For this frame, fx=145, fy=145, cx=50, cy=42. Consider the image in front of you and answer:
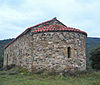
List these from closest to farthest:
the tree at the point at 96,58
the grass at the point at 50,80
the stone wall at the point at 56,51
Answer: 1. the grass at the point at 50,80
2. the stone wall at the point at 56,51
3. the tree at the point at 96,58

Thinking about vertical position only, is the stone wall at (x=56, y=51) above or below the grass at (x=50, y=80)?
above

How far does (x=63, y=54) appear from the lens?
940 centimetres

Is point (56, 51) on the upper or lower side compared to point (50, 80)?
upper

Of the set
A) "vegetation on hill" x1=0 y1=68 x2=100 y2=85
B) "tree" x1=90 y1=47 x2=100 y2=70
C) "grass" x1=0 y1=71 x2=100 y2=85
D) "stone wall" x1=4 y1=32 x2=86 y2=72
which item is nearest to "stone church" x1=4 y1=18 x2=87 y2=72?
"stone wall" x1=4 y1=32 x2=86 y2=72

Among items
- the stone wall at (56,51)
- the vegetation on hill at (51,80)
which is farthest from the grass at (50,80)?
the stone wall at (56,51)

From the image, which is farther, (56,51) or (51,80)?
(56,51)

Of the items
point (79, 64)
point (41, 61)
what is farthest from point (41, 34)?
point (79, 64)

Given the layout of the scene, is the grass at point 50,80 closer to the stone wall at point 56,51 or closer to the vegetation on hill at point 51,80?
the vegetation on hill at point 51,80

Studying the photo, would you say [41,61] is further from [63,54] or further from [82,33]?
[82,33]

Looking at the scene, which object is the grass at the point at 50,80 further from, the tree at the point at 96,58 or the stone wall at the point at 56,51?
the tree at the point at 96,58

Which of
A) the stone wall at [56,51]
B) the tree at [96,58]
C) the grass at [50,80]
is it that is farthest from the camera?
the tree at [96,58]

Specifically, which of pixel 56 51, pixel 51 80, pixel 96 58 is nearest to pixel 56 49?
pixel 56 51

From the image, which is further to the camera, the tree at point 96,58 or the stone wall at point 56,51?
the tree at point 96,58

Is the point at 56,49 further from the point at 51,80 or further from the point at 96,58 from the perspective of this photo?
the point at 96,58
